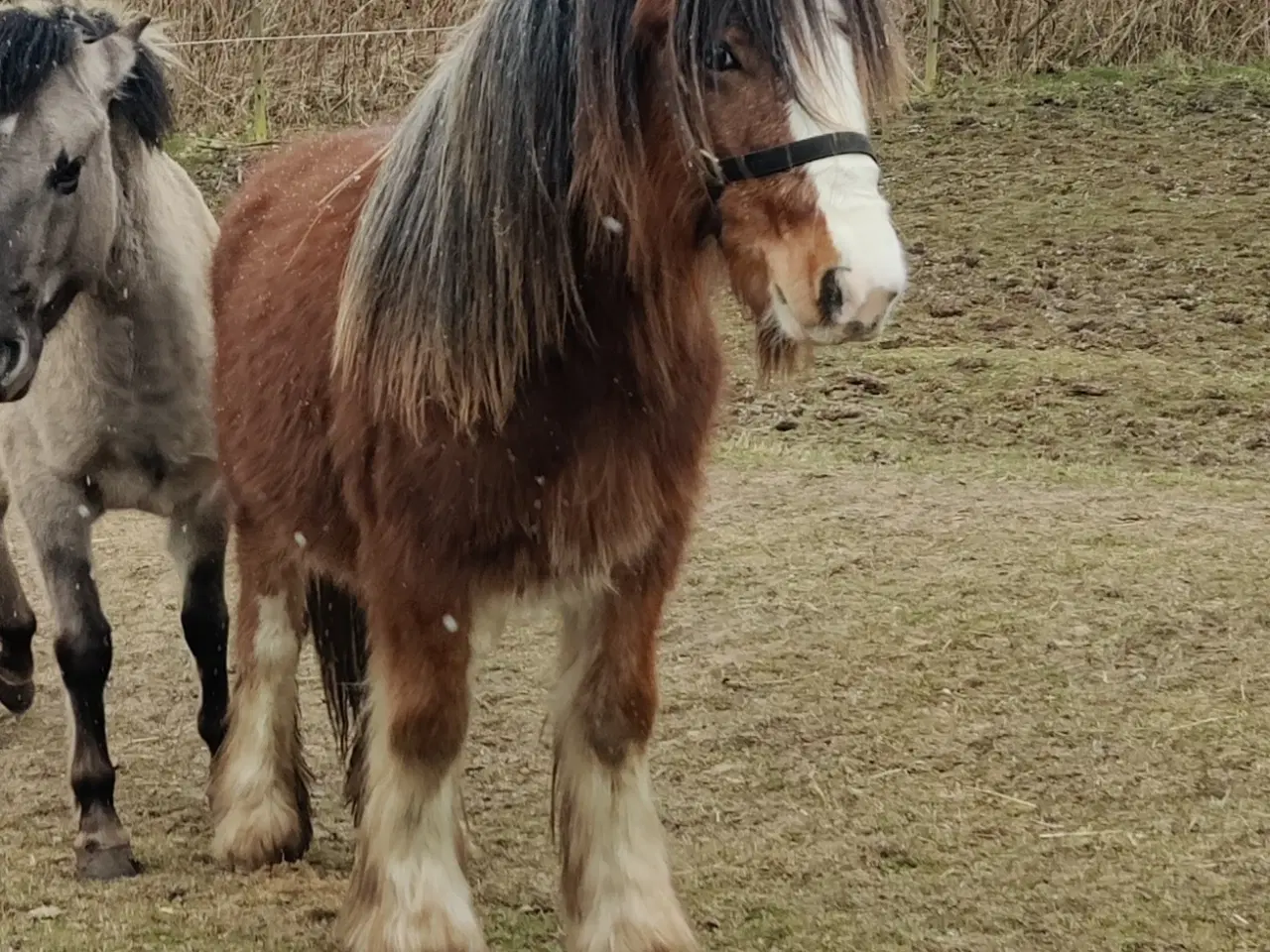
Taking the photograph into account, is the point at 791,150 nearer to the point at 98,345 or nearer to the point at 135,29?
the point at 98,345

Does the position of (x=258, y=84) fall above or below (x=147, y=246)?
above

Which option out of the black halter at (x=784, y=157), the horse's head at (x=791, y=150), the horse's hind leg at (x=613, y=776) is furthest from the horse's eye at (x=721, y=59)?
the horse's hind leg at (x=613, y=776)

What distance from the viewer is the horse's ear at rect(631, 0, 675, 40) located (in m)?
2.13

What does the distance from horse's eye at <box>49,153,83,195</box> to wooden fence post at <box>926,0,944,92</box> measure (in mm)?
10460

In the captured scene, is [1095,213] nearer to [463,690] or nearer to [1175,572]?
[1175,572]

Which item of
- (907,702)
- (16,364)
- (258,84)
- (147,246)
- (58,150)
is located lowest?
(907,702)

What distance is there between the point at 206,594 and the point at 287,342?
3.42 ft

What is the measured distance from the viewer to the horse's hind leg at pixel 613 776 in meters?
2.78

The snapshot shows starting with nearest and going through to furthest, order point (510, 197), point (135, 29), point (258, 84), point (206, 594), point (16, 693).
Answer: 1. point (510, 197)
2. point (135, 29)
3. point (206, 594)
4. point (16, 693)
5. point (258, 84)

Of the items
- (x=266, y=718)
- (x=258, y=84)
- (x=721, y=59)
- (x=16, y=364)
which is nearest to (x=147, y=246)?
(x=16, y=364)

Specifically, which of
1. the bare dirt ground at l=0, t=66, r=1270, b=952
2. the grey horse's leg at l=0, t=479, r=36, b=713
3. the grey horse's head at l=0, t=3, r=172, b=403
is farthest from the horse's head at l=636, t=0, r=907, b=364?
the grey horse's leg at l=0, t=479, r=36, b=713

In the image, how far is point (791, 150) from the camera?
2016 millimetres

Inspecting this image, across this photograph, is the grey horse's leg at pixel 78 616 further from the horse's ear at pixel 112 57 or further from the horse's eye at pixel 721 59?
the horse's eye at pixel 721 59

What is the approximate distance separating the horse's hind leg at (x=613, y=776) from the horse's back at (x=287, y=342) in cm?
52
